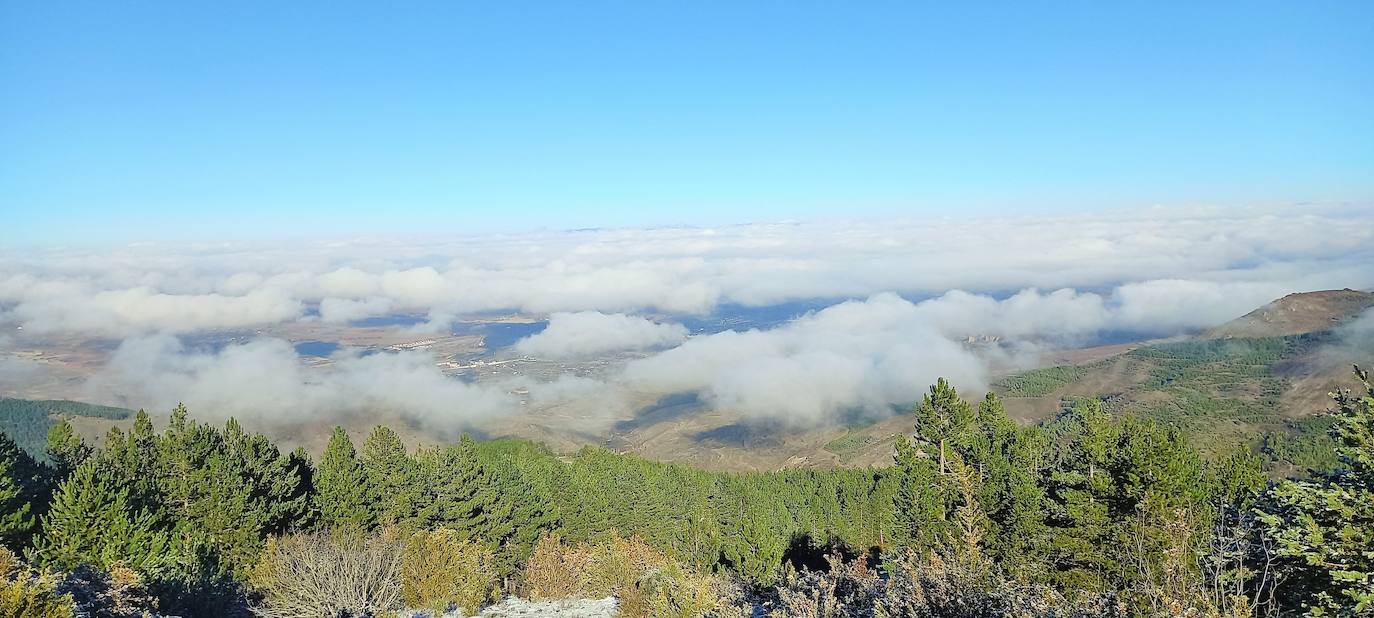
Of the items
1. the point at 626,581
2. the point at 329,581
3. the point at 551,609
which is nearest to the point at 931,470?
the point at 626,581

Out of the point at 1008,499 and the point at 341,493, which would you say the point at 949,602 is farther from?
the point at 341,493

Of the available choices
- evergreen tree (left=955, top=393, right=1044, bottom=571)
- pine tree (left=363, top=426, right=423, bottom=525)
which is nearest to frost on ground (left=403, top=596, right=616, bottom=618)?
pine tree (left=363, top=426, right=423, bottom=525)

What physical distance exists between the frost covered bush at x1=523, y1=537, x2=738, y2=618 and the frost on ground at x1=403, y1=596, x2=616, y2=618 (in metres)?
0.73

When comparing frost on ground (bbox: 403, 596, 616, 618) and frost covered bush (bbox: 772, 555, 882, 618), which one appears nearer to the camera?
frost covered bush (bbox: 772, 555, 882, 618)

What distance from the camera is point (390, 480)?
129 feet

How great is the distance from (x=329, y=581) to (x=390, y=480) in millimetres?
19417

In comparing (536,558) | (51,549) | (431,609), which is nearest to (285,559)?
(431,609)

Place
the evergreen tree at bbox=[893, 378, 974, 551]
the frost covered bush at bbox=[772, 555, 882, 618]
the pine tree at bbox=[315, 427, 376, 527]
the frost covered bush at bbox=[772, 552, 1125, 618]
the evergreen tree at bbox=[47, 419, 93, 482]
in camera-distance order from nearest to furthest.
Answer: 1. the frost covered bush at bbox=[772, 552, 1125, 618]
2. the frost covered bush at bbox=[772, 555, 882, 618]
3. the evergreen tree at bbox=[893, 378, 974, 551]
4. the pine tree at bbox=[315, 427, 376, 527]
5. the evergreen tree at bbox=[47, 419, 93, 482]

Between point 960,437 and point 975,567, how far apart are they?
28.7 m

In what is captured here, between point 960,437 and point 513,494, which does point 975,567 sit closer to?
point 960,437

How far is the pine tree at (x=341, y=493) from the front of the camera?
36.6m

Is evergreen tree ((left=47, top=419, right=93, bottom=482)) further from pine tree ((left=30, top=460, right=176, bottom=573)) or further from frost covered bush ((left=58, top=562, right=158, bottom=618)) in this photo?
frost covered bush ((left=58, top=562, right=158, bottom=618))

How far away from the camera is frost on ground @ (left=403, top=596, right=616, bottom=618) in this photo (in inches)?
937

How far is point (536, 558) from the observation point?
35.7 metres
